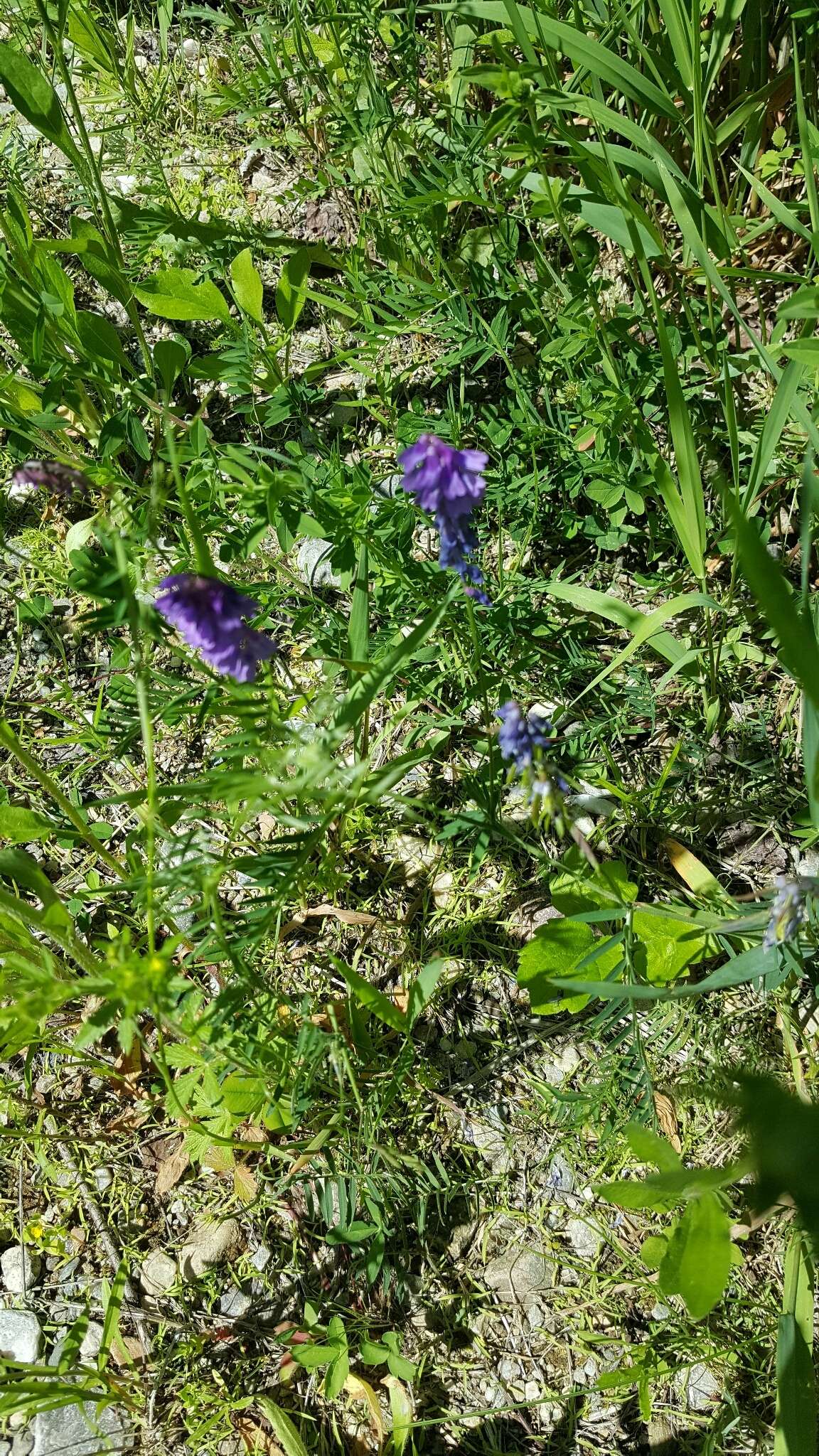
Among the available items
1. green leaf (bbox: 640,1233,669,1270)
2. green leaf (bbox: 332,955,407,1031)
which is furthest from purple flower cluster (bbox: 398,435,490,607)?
green leaf (bbox: 640,1233,669,1270)

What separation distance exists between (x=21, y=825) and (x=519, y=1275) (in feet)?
4.69

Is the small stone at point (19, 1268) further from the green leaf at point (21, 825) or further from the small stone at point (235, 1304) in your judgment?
the green leaf at point (21, 825)

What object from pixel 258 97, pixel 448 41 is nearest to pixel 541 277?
pixel 448 41

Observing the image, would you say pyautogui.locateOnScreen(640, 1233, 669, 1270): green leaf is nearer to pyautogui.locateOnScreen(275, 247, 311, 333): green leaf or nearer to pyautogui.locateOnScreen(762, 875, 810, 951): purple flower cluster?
pyautogui.locateOnScreen(762, 875, 810, 951): purple flower cluster

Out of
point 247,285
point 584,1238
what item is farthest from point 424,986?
point 247,285

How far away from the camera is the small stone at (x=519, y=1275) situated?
2.09 m

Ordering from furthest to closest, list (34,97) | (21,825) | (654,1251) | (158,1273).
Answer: (34,97) < (21,825) < (158,1273) < (654,1251)

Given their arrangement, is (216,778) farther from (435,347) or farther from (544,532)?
(435,347)

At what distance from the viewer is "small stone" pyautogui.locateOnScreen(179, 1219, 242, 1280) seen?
2150 mm

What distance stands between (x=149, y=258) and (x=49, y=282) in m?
0.53

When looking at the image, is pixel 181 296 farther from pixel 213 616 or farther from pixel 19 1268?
pixel 19 1268

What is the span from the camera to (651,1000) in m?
2.25

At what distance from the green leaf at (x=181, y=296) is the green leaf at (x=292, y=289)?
15 cm

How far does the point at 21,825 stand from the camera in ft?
7.41
